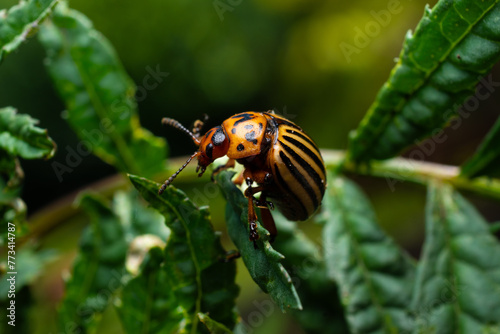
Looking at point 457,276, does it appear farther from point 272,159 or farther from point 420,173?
point 272,159

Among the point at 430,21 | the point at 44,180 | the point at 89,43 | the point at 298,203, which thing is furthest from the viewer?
the point at 44,180

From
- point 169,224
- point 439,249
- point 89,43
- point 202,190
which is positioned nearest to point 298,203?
point 169,224

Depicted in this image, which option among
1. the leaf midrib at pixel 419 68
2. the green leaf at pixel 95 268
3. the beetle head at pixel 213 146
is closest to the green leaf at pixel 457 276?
the leaf midrib at pixel 419 68

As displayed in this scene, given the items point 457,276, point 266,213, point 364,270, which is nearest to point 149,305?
point 266,213

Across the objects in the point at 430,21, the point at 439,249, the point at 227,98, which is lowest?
the point at 227,98

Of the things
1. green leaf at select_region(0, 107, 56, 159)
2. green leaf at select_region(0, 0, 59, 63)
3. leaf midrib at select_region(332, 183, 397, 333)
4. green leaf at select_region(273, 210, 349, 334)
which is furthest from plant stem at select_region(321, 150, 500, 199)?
green leaf at select_region(0, 0, 59, 63)

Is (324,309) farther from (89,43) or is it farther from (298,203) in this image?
(89,43)

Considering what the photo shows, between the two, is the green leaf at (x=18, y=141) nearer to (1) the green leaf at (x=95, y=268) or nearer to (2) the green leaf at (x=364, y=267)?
(1) the green leaf at (x=95, y=268)
